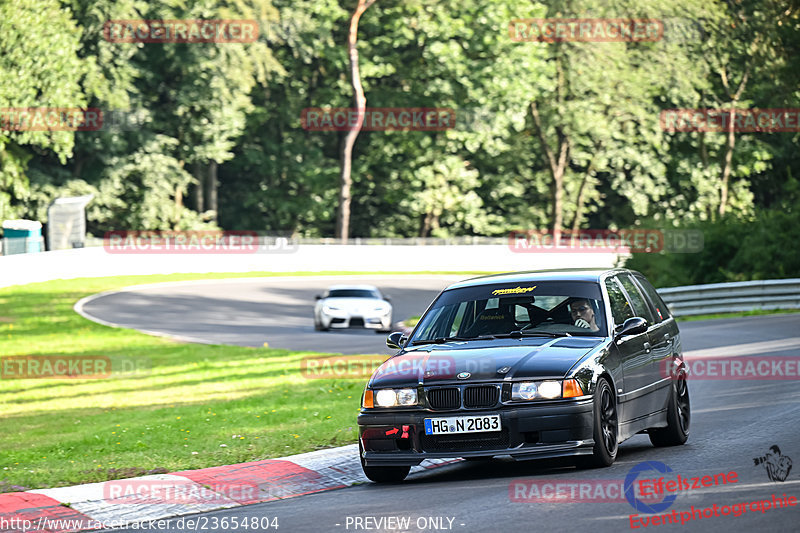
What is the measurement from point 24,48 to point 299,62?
16114mm

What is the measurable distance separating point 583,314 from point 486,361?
135 centimetres

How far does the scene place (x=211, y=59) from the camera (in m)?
58.2

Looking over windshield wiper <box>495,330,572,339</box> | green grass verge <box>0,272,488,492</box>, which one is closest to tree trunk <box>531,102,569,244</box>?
green grass verge <box>0,272,488,492</box>

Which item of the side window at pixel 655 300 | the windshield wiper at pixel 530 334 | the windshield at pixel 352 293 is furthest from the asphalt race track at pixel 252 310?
the windshield wiper at pixel 530 334

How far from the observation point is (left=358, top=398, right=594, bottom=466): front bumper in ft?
27.1

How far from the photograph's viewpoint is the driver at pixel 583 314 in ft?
31.1

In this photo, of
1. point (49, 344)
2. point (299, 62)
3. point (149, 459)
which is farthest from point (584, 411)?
point (299, 62)

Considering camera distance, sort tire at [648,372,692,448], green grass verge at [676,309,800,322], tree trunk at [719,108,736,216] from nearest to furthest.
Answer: tire at [648,372,692,448]
green grass verge at [676,309,800,322]
tree trunk at [719,108,736,216]

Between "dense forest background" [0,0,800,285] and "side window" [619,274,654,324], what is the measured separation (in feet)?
142

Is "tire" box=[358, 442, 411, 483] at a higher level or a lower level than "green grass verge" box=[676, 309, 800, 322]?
higher

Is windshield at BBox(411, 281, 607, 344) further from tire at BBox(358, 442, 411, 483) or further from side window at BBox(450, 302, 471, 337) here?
tire at BBox(358, 442, 411, 483)

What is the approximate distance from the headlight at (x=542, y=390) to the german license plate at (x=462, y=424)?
0.76 feet

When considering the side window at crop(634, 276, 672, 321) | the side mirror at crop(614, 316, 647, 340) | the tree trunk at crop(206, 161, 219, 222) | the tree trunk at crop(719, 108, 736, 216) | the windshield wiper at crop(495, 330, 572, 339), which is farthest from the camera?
the tree trunk at crop(206, 161, 219, 222)

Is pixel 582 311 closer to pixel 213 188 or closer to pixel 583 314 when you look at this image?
pixel 583 314
